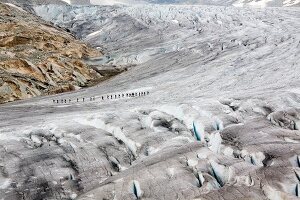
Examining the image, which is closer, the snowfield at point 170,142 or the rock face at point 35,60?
the snowfield at point 170,142

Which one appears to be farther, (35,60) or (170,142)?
(35,60)

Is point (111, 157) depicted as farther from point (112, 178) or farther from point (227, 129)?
point (227, 129)

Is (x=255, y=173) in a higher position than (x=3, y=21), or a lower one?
lower

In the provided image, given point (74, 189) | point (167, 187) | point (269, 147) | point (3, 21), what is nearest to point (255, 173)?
point (269, 147)

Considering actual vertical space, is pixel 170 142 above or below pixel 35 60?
below

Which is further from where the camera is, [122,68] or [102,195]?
[122,68]

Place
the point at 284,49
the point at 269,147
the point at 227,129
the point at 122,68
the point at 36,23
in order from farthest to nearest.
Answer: the point at 36,23, the point at 122,68, the point at 284,49, the point at 227,129, the point at 269,147

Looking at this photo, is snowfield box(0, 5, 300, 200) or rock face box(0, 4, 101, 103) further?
rock face box(0, 4, 101, 103)

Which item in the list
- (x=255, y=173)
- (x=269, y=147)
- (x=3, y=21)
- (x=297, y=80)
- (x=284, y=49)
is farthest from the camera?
(x=3, y=21)
